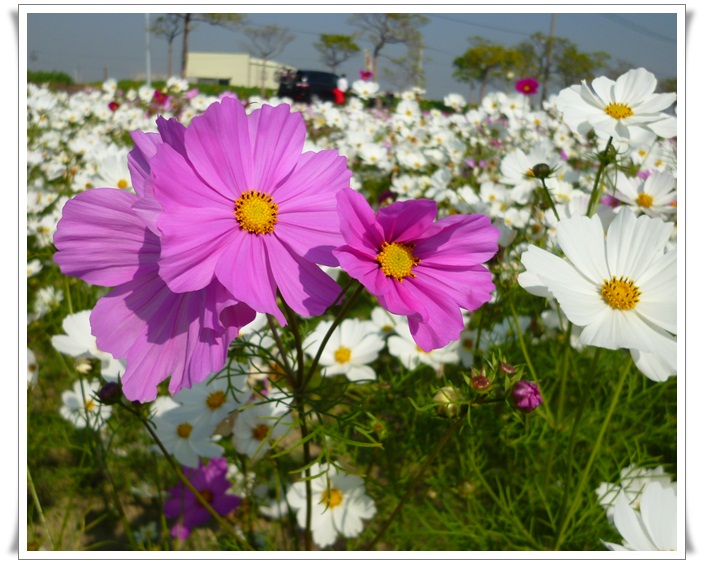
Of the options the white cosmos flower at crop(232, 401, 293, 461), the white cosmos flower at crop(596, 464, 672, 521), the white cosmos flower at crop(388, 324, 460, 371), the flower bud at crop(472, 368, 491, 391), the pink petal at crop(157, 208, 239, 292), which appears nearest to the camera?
the pink petal at crop(157, 208, 239, 292)

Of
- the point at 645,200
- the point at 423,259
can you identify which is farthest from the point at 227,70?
the point at 423,259

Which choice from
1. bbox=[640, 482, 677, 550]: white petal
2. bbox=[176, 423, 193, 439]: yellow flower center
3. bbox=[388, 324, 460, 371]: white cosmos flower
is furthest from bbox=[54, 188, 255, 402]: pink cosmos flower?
bbox=[388, 324, 460, 371]: white cosmos flower

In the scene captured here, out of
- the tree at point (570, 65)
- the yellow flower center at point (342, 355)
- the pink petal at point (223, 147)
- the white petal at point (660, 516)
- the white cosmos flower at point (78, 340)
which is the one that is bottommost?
the white petal at point (660, 516)

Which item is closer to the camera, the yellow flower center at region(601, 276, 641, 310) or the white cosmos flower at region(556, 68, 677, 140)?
the yellow flower center at region(601, 276, 641, 310)

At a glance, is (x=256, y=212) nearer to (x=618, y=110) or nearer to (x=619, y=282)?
(x=619, y=282)

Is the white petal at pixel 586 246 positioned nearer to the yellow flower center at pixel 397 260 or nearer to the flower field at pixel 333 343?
the flower field at pixel 333 343

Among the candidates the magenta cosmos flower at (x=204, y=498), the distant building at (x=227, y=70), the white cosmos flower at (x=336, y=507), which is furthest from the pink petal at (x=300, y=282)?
the distant building at (x=227, y=70)

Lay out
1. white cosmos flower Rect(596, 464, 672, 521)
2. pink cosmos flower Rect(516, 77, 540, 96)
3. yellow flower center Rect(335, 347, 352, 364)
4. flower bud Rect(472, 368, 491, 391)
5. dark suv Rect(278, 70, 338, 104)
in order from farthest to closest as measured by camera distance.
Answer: dark suv Rect(278, 70, 338, 104), pink cosmos flower Rect(516, 77, 540, 96), yellow flower center Rect(335, 347, 352, 364), white cosmos flower Rect(596, 464, 672, 521), flower bud Rect(472, 368, 491, 391)

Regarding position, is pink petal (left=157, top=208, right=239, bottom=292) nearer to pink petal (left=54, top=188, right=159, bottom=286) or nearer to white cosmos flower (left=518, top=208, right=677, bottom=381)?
pink petal (left=54, top=188, right=159, bottom=286)
